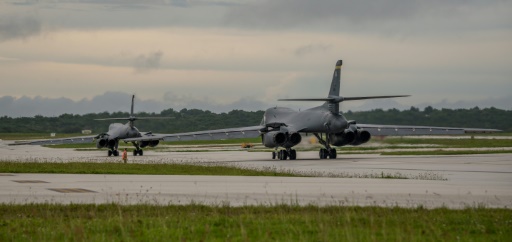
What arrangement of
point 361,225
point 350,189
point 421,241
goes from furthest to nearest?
point 350,189, point 361,225, point 421,241

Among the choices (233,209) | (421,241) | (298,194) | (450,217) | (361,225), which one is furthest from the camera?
(298,194)

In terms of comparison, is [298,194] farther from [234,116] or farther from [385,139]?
[234,116]

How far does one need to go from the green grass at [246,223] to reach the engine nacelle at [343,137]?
105 feet

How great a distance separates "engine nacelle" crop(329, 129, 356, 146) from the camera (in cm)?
4859

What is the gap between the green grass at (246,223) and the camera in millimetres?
12578

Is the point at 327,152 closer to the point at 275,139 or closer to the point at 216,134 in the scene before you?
the point at 275,139

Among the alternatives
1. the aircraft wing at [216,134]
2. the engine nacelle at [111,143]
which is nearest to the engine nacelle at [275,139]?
the aircraft wing at [216,134]

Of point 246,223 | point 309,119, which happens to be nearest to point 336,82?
point 309,119

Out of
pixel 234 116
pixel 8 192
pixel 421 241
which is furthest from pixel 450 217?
pixel 234 116

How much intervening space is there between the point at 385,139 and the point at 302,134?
31.7 ft

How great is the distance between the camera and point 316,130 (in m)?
48.5

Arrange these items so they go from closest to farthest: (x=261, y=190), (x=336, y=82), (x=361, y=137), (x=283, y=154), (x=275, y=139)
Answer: (x=261, y=190)
(x=336, y=82)
(x=275, y=139)
(x=283, y=154)
(x=361, y=137)

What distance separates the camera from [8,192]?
824 inches

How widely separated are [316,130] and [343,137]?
1.72 m
